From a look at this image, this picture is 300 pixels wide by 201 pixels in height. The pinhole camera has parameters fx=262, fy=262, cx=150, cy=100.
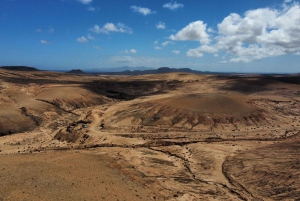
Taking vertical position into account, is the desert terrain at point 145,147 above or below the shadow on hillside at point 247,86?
below

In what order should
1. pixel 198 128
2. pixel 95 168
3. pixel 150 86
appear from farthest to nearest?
pixel 150 86 → pixel 198 128 → pixel 95 168

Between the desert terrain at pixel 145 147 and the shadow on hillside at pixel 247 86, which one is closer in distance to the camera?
the desert terrain at pixel 145 147

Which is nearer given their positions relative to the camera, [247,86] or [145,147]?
[145,147]

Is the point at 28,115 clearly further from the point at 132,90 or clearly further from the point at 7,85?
the point at 132,90

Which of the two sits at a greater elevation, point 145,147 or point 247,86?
point 247,86

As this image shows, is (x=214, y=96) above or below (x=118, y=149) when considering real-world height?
above

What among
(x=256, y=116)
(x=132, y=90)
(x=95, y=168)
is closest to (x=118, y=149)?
(x=95, y=168)

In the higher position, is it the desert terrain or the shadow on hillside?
the shadow on hillside

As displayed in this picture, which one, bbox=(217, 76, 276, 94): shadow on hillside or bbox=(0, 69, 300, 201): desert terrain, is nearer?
bbox=(0, 69, 300, 201): desert terrain
